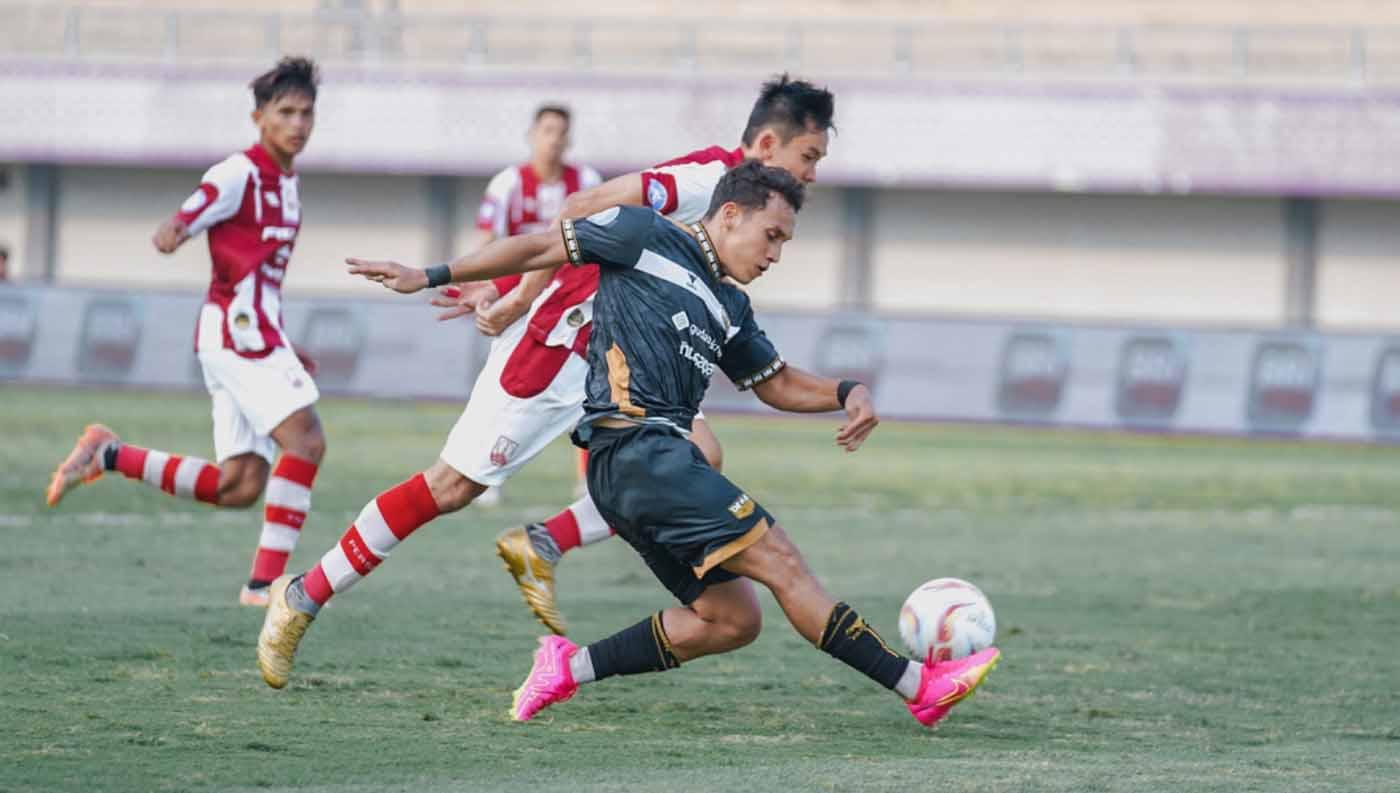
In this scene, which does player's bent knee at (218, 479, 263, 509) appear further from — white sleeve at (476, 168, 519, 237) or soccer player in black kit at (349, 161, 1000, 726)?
white sleeve at (476, 168, 519, 237)

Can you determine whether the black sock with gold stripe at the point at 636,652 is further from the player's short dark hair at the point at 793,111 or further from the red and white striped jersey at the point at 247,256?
the red and white striped jersey at the point at 247,256

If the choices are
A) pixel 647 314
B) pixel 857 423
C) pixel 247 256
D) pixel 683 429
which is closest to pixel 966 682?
pixel 857 423

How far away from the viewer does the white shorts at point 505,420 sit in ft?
23.2

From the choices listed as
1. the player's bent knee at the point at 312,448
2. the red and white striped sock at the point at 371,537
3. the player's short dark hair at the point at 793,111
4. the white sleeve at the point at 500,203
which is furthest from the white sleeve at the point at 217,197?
the white sleeve at the point at 500,203

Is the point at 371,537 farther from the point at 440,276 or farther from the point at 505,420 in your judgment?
the point at 440,276

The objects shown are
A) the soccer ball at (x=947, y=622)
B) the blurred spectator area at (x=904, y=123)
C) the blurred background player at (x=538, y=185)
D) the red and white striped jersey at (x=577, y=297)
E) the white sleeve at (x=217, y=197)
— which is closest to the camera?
the soccer ball at (x=947, y=622)

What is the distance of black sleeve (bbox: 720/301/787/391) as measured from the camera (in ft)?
21.1

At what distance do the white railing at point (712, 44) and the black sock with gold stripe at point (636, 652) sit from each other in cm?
2531

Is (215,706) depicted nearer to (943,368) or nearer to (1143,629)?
(1143,629)

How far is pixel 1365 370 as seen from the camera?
20.5m

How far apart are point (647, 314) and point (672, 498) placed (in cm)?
54

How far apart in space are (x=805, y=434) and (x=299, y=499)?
44.3 feet

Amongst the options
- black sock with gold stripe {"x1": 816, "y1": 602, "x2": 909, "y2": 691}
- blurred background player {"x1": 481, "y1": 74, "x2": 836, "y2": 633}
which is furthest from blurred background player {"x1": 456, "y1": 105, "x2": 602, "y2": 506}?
black sock with gold stripe {"x1": 816, "y1": 602, "x2": 909, "y2": 691}

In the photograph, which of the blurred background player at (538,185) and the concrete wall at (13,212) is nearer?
the blurred background player at (538,185)
